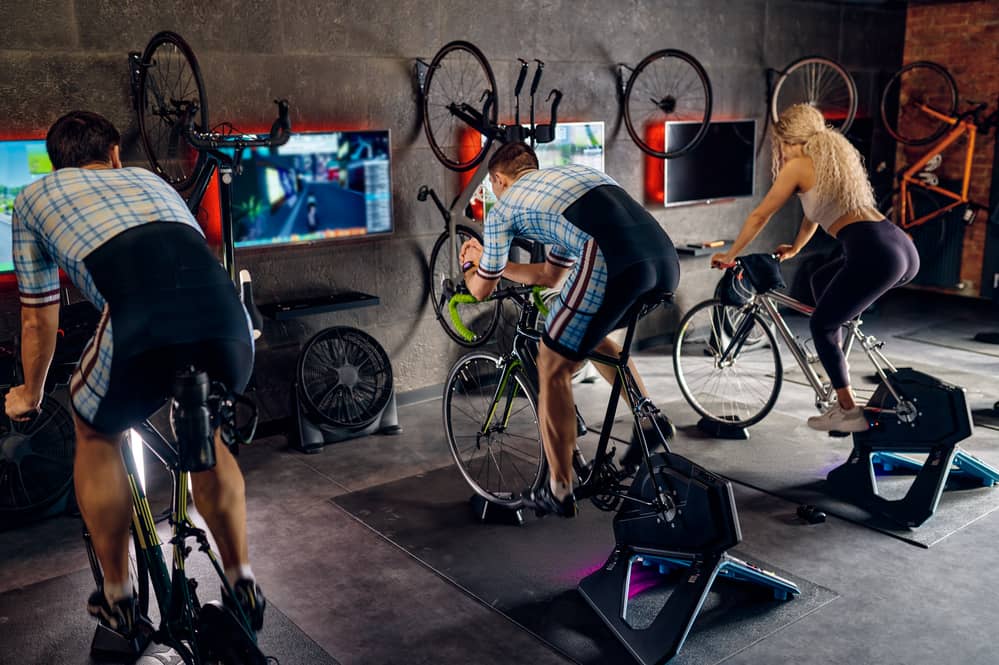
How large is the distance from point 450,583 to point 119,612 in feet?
4.06

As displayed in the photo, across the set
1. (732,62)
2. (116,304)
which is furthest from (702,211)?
(116,304)

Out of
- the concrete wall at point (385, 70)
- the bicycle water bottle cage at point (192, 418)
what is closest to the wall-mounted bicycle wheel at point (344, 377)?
the concrete wall at point (385, 70)

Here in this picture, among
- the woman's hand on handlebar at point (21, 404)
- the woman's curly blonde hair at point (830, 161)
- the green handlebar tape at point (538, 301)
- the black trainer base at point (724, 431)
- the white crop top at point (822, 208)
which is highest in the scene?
the woman's curly blonde hair at point (830, 161)

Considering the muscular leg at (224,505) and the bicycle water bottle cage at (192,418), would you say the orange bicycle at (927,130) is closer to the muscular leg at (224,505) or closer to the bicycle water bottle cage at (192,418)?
the muscular leg at (224,505)

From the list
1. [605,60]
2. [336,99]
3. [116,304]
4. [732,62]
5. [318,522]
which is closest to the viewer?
[116,304]

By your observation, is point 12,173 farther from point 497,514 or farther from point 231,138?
point 497,514

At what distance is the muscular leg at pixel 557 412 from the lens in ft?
11.1

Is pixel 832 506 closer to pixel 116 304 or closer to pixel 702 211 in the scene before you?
pixel 116 304

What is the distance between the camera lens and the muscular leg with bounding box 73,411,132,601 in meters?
2.50

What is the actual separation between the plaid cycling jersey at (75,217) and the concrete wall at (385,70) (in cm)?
204

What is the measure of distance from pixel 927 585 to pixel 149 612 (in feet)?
9.16

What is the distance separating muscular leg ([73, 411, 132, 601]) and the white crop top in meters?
3.17

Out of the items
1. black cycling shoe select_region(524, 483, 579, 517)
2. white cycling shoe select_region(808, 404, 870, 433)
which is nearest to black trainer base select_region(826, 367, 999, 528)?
white cycling shoe select_region(808, 404, 870, 433)

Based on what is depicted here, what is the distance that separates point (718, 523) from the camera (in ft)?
9.39
